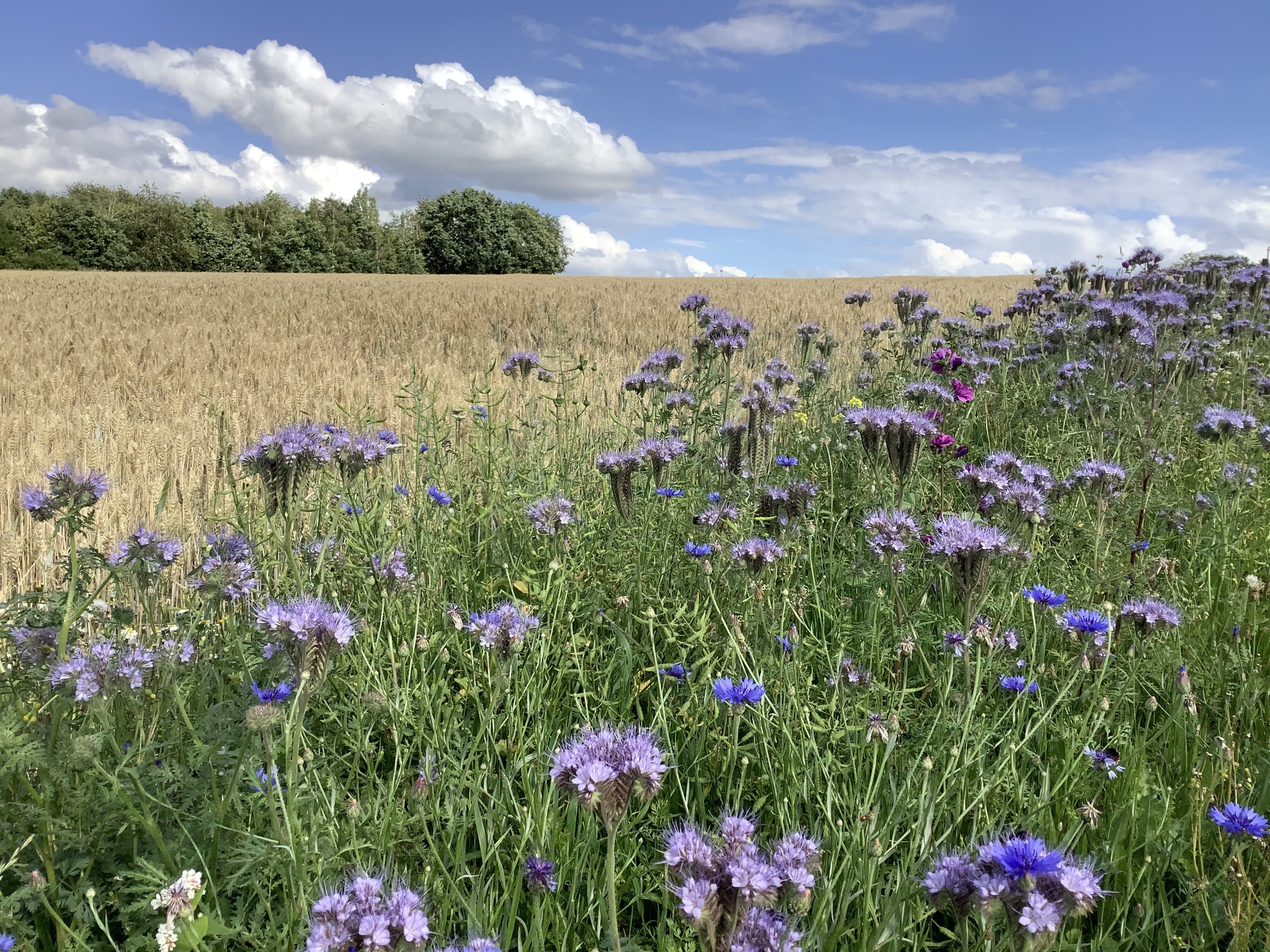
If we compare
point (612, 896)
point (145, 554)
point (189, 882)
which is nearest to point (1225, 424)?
point (612, 896)

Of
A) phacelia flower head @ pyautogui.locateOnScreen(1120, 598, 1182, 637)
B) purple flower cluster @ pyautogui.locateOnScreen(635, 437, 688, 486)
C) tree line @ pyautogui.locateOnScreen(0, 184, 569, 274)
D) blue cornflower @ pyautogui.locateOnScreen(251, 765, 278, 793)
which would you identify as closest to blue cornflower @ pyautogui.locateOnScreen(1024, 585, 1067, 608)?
phacelia flower head @ pyautogui.locateOnScreen(1120, 598, 1182, 637)

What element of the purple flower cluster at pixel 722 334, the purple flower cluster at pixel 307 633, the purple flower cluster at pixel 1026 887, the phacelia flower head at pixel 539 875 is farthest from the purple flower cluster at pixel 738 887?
the purple flower cluster at pixel 722 334

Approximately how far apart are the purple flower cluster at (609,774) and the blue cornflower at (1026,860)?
0.63m

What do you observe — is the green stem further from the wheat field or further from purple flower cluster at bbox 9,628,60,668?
the wheat field

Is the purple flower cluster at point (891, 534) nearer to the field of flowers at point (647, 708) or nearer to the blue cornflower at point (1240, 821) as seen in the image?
the field of flowers at point (647, 708)

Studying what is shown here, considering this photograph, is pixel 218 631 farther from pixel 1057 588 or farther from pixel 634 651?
pixel 1057 588

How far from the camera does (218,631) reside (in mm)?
3156

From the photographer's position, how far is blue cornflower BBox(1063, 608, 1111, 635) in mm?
2592

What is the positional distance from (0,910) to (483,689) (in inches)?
57.2

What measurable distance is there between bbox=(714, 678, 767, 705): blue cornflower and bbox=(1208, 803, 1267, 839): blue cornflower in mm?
1131

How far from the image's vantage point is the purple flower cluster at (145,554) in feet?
8.16

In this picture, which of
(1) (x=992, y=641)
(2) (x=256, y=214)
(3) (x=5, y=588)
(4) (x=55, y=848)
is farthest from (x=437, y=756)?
(2) (x=256, y=214)

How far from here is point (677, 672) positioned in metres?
2.60

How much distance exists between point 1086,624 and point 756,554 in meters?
1.14
